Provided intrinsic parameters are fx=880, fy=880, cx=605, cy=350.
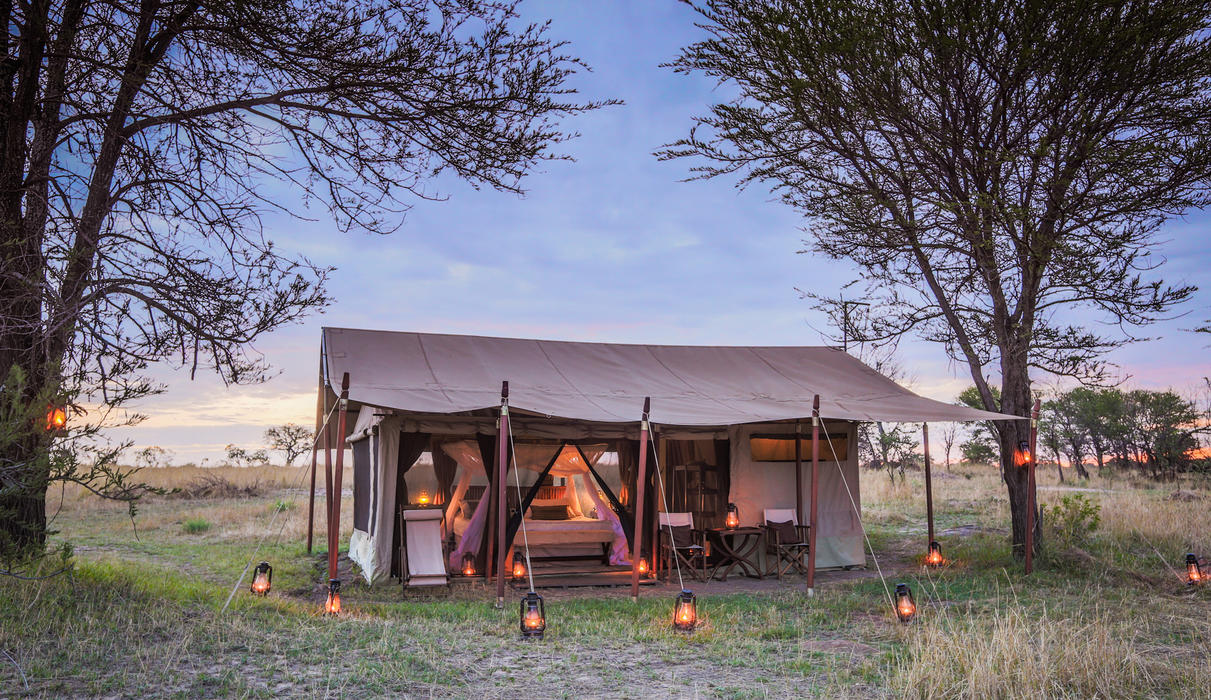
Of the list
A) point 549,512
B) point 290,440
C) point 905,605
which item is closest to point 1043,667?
point 905,605

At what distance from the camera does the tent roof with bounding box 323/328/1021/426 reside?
6.87 m

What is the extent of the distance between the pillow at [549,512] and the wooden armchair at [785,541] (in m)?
2.02

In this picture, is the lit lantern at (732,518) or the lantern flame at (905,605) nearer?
the lantern flame at (905,605)

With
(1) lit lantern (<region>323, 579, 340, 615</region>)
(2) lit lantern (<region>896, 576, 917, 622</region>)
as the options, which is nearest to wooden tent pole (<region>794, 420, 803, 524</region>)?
(2) lit lantern (<region>896, 576, 917, 622</region>)

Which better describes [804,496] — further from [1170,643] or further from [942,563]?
[1170,643]

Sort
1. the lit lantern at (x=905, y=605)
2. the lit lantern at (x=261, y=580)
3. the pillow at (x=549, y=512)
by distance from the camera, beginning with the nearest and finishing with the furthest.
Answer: the lit lantern at (x=905, y=605) → the lit lantern at (x=261, y=580) → the pillow at (x=549, y=512)

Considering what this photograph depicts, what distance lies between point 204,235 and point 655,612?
162 inches

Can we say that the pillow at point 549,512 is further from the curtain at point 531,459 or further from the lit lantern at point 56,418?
the lit lantern at point 56,418

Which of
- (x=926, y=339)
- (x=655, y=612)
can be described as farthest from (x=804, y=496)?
(x=655, y=612)

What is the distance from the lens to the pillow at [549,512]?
879 centimetres

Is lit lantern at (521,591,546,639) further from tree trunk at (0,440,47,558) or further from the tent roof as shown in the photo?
tree trunk at (0,440,47,558)

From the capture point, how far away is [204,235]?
6.24 m

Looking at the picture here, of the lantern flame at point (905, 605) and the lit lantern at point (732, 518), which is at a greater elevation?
the lit lantern at point (732, 518)

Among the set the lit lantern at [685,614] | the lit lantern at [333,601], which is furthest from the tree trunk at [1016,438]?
the lit lantern at [333,601]
